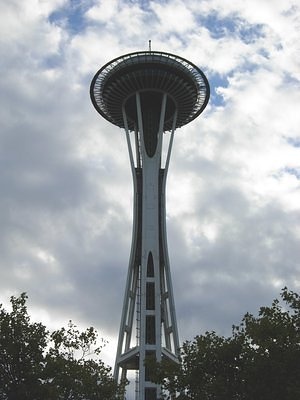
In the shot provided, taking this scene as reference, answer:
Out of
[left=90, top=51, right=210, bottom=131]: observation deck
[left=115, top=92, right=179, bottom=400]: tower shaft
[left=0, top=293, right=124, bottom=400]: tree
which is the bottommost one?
[left=0, top=293, right=124, bottom=400]: tree

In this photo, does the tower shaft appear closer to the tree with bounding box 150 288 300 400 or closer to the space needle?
the space needle

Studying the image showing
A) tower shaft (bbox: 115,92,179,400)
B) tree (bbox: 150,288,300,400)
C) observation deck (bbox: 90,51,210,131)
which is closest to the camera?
tree (bbox: 150,288,300,400)

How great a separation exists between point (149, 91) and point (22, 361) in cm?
5331

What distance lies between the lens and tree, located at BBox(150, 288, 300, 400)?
33.4 m

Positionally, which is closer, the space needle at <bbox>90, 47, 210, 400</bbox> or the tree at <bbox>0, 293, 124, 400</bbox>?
the tree at <bbox>0, 293, 124, 400</bbox>

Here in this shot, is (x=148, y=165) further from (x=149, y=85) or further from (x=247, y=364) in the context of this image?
(x=247, y=364)

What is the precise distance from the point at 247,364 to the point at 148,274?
38.3 m

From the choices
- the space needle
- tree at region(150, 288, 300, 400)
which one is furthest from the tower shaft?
tree at region(150, 288, 300, 400)

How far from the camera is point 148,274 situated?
73125 mm

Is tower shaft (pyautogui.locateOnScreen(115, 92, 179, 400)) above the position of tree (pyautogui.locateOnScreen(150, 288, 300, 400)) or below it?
above

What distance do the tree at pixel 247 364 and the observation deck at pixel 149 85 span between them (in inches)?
1883

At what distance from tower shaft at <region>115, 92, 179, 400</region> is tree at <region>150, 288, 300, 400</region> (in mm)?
29749

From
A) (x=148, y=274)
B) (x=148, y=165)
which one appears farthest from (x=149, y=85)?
(x=148, y=274)

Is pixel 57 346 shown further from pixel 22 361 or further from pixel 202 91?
pixel 202 91
